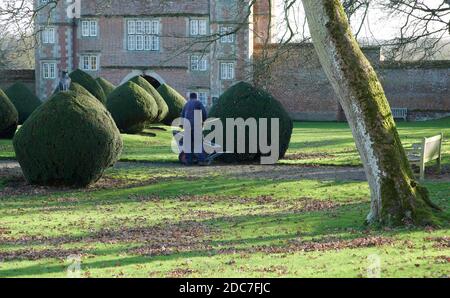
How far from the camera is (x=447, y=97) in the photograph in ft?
150

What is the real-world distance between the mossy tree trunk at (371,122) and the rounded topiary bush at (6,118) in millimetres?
17346

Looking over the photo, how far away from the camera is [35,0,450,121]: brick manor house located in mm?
46500

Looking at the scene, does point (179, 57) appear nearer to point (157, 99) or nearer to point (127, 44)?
point (127, 44)

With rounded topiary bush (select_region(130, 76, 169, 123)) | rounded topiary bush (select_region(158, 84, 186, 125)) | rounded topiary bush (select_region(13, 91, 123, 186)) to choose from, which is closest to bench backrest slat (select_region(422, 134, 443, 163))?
rounded topiary bush (select_region(13, 91, 123, 186))

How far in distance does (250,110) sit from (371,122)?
34.1 ft

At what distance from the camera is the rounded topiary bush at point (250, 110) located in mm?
19453

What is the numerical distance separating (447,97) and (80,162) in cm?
3473

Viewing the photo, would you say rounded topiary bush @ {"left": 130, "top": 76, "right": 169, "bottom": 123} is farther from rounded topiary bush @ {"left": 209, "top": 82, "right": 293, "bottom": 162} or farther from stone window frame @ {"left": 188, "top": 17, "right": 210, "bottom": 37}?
stone window frame @ {"left": 188, "top": 17, "right": 210, "bottom": 37}

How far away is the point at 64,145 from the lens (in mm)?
15109

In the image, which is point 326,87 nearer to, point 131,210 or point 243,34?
point 243,34

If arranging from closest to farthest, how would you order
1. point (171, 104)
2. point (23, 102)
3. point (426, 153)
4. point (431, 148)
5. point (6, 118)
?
point (426, 153) → point (431, 148) → point (6, 118) → point (23, 102) → point (171, 104)

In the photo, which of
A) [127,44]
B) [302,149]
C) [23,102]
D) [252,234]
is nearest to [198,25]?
[127,44]

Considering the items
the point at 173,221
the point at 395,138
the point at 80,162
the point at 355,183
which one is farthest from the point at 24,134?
the point at 395,138

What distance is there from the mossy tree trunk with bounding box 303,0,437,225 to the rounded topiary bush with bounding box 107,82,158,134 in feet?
66.2
